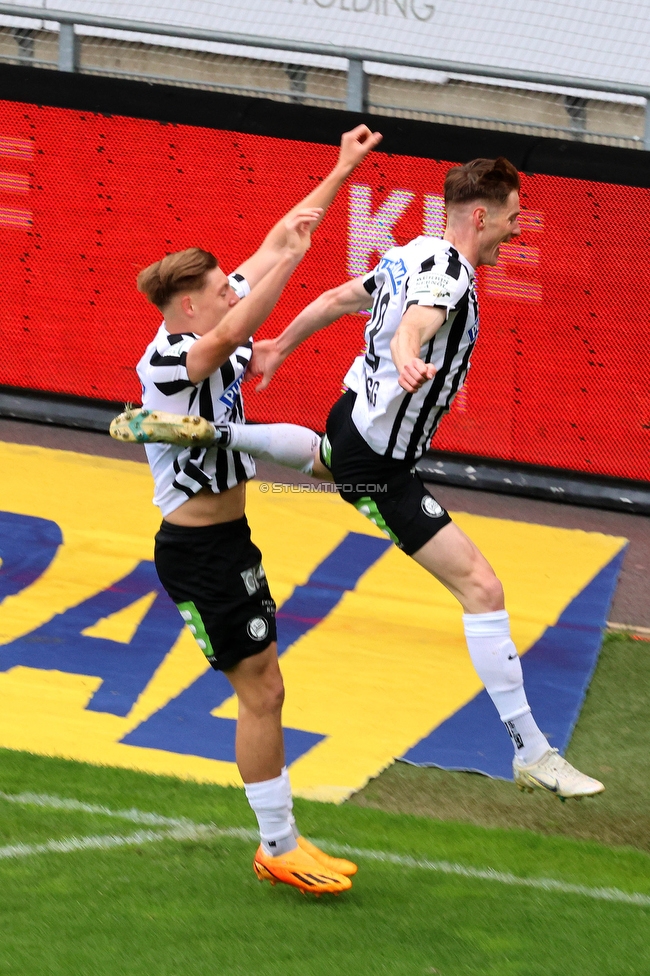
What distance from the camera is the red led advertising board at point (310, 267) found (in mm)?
8742

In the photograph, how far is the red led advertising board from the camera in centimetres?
874

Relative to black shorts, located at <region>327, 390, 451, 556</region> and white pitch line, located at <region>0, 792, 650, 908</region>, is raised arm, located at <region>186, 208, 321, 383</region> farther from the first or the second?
white pitch line, located at <region>0, 792, 650, 908</region>

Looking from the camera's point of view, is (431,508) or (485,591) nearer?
(485,591)

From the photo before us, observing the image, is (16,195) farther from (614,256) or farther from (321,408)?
(614,256)

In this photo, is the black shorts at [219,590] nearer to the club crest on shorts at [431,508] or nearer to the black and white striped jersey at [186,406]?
the black and white striped jersey at [186,406]

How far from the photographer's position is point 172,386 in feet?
14.1

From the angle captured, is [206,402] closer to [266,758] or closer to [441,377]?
[441,377]

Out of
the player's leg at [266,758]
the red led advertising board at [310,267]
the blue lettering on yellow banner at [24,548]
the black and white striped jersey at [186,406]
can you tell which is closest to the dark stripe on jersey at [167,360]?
the black and white striped jersey at [186,406]

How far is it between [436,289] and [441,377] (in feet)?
1.44

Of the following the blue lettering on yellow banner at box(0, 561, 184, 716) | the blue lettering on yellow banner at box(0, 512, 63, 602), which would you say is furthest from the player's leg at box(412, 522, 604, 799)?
the blue lettering on yellow banner at box(0, 512, 63, 602)

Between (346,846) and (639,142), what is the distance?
19.3 ft

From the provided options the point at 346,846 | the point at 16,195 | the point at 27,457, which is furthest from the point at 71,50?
the point at 346,846

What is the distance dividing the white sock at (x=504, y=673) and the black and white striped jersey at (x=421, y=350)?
728mm

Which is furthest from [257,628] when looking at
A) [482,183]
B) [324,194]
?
[482,183]
